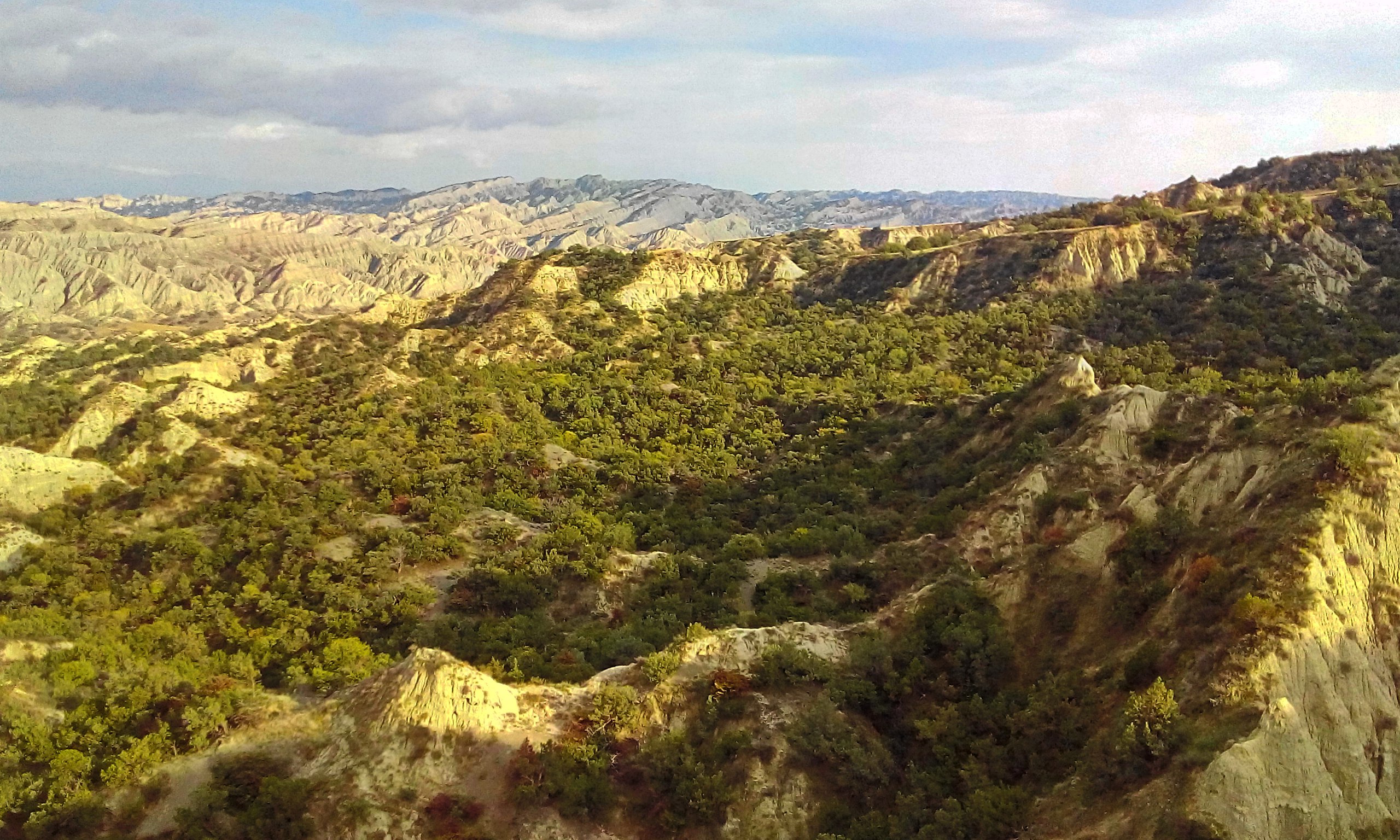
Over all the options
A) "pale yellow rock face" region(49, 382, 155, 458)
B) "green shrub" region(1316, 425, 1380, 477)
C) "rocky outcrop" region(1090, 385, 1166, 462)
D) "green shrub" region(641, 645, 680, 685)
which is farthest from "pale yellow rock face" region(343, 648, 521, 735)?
"pale yellow rock face" region(49, 382, 155, 458)

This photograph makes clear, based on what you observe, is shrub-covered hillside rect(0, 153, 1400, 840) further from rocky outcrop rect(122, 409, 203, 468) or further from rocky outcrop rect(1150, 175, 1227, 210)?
rocky outcrop rect(1150, 175, 1227, 210)

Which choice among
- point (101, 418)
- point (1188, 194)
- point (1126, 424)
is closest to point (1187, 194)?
point (1188, 194)

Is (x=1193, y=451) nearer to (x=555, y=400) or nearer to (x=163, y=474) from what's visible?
(x=555, y=400)

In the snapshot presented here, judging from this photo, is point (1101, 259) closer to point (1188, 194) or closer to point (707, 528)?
point (1188, 194)

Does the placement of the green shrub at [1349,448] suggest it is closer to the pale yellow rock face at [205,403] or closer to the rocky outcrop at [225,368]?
the pale yellow rock face at [205,403]

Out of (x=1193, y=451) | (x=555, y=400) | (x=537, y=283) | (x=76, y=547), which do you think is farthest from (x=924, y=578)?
(x=537, y=283)
